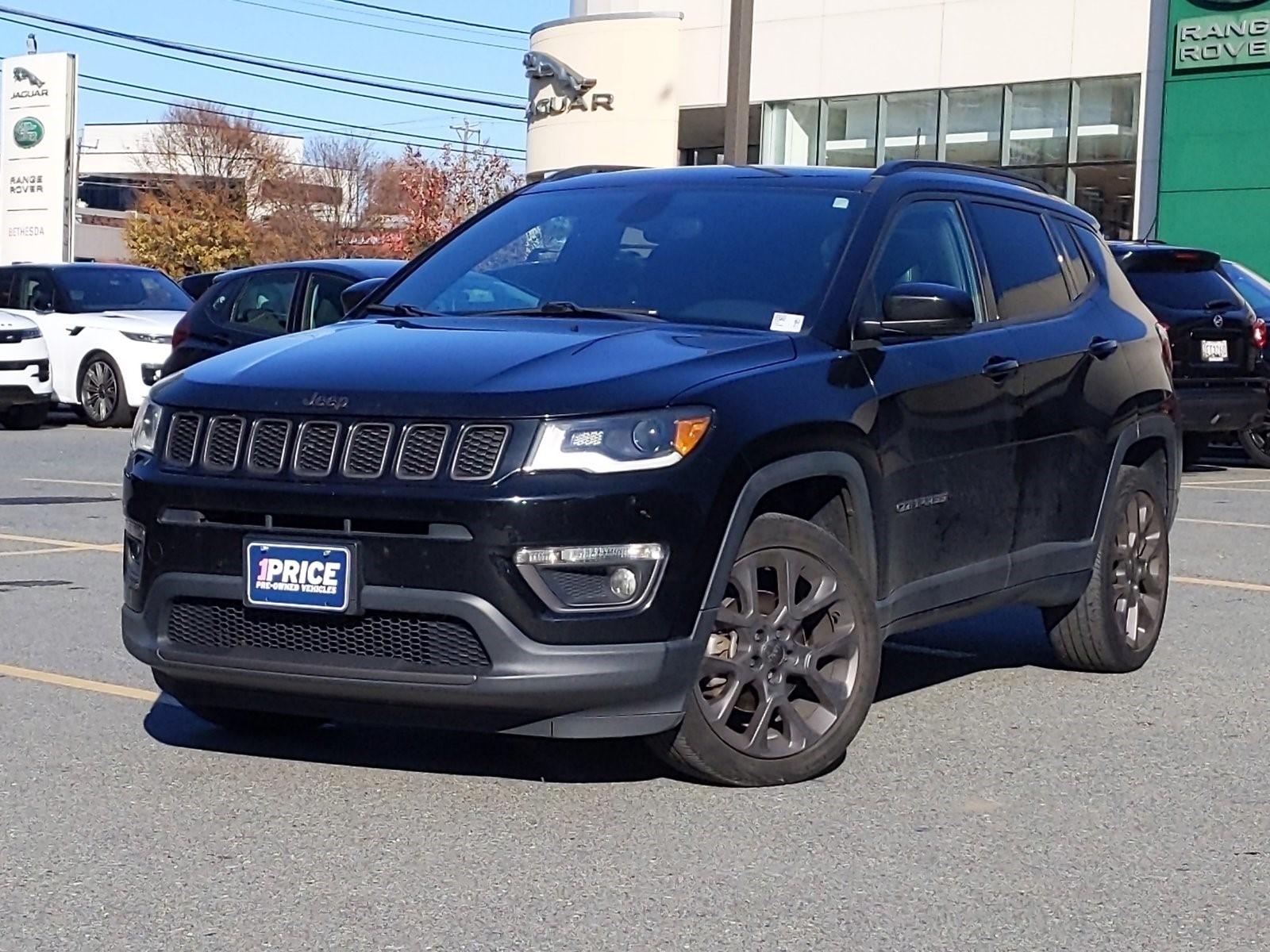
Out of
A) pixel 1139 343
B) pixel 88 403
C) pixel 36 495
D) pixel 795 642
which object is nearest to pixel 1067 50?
pixel 88 403

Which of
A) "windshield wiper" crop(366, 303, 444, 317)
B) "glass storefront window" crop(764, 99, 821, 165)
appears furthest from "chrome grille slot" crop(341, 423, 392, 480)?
"glass storefront window" crop(764, 99, 821, 165)

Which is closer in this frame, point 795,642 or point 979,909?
point 979,909

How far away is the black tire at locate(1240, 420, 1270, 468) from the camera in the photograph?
17.6 meters

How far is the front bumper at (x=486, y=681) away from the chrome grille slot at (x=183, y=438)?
0.31 meters

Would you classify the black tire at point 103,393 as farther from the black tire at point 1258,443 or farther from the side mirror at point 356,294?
the side mirror at point 356,294

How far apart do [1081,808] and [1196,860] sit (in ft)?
1.70

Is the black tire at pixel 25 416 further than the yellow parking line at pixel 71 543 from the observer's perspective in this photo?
Yes

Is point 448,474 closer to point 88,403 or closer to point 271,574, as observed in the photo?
point 271,574

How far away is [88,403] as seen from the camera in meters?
20.8

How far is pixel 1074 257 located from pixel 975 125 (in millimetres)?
27472

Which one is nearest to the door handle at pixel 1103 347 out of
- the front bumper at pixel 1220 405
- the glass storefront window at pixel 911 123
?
the front bumper at pixel 1220 405

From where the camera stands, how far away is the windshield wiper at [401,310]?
6.29m

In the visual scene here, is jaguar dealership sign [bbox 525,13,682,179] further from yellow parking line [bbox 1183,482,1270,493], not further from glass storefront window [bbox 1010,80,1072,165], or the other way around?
yellow parking line [bbox 1183,482,1270,493]

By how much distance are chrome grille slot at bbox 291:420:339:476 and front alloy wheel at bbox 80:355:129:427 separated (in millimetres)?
15783
